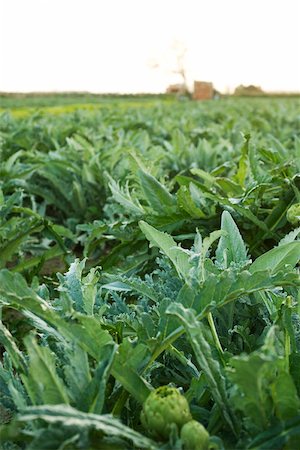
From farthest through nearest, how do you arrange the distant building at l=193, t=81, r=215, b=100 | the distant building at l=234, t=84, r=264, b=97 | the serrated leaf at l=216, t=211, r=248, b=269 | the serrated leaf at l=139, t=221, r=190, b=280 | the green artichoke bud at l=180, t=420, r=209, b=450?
the distant building at l=234, t=84, r=264, b=97
the distant building at l=193, t=81, r=215, b=100
the serrated leaf at l=216, t=211, r=248, b=269
the serrated leaf at l=139, t=221, r=190, b=280
the green artichoke bud at l=180, t=420, r=209, b=450

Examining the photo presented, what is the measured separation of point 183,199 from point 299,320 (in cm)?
96

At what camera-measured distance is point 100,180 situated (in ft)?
12.7

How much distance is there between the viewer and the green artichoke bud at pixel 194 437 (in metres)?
0.96

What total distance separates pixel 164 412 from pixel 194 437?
0.20 ft

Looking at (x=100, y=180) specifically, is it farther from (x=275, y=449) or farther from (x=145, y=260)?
(x=275, y=449)

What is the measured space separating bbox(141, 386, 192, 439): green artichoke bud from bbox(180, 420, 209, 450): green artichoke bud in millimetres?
27

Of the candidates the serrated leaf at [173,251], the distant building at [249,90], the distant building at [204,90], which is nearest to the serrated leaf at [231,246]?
the serrated leaf at [173,251]

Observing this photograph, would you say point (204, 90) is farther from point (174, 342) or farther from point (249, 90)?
point (174, 342)

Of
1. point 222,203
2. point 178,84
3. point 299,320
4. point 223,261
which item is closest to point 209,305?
point 299,320

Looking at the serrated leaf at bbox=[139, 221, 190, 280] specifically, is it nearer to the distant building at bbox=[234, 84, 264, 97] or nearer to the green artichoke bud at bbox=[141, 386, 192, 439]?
the green artichoke bud at bbox=[141, 386, 192, 439]

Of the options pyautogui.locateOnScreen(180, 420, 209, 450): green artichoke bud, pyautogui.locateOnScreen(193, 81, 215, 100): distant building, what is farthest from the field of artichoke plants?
pyautogui.locateOnScreen(193, 81, 215, 100): distant building

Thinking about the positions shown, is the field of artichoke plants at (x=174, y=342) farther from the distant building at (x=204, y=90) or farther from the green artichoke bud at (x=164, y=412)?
the distant building at (x=204, y=90)

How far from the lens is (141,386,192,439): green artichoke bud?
1.00m

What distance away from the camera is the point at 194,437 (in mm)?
964
